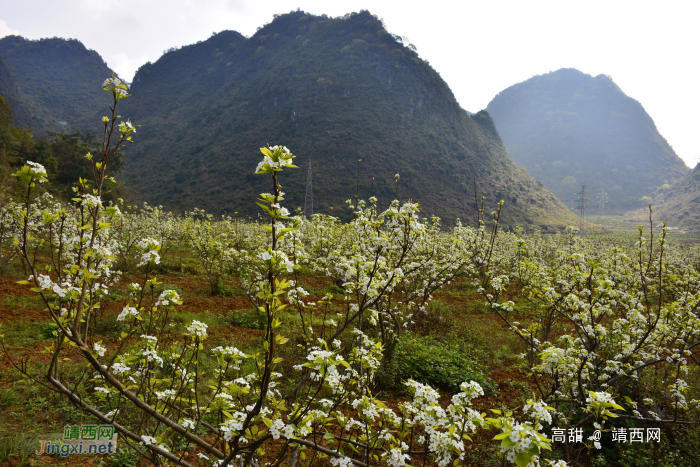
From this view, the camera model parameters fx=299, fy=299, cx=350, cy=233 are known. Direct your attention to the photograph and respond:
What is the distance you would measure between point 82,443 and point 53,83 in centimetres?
13039

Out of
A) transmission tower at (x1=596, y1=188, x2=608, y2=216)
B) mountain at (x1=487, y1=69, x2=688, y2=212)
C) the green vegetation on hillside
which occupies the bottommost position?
→ the green vegetation on hillside

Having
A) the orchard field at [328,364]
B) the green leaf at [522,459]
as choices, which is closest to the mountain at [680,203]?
the orchard field at [328,364]

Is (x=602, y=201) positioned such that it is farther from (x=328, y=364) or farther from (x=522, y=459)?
(x=328, y=364)

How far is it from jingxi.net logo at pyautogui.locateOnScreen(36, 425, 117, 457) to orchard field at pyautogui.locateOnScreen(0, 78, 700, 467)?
0.36ft

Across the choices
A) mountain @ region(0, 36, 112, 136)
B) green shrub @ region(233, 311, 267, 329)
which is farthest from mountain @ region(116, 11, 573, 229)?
green shrub @ region(233, 311, 267, 329)

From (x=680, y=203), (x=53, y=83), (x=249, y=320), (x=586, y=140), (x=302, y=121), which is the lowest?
(x=249, y=320)

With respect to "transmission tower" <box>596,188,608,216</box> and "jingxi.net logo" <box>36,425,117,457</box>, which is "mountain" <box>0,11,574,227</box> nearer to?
"transmission tower" <box>596,188,608,216</box>

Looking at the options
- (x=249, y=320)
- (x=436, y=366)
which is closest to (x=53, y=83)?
(x=249, y=320)

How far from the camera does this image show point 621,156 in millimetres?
114688

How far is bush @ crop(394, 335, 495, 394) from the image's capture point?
5.84m

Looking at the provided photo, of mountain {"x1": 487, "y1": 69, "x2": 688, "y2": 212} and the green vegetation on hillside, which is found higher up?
mountain {"x1": 487, "y1": 69, "x2": 688, "y2": 212}

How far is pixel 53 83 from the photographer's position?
294 ft

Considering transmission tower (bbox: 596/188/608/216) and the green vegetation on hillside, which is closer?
the green vegetation on hillside

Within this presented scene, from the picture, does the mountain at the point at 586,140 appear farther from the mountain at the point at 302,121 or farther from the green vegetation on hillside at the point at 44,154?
the green vegetation on hillside at the point at 44,154
